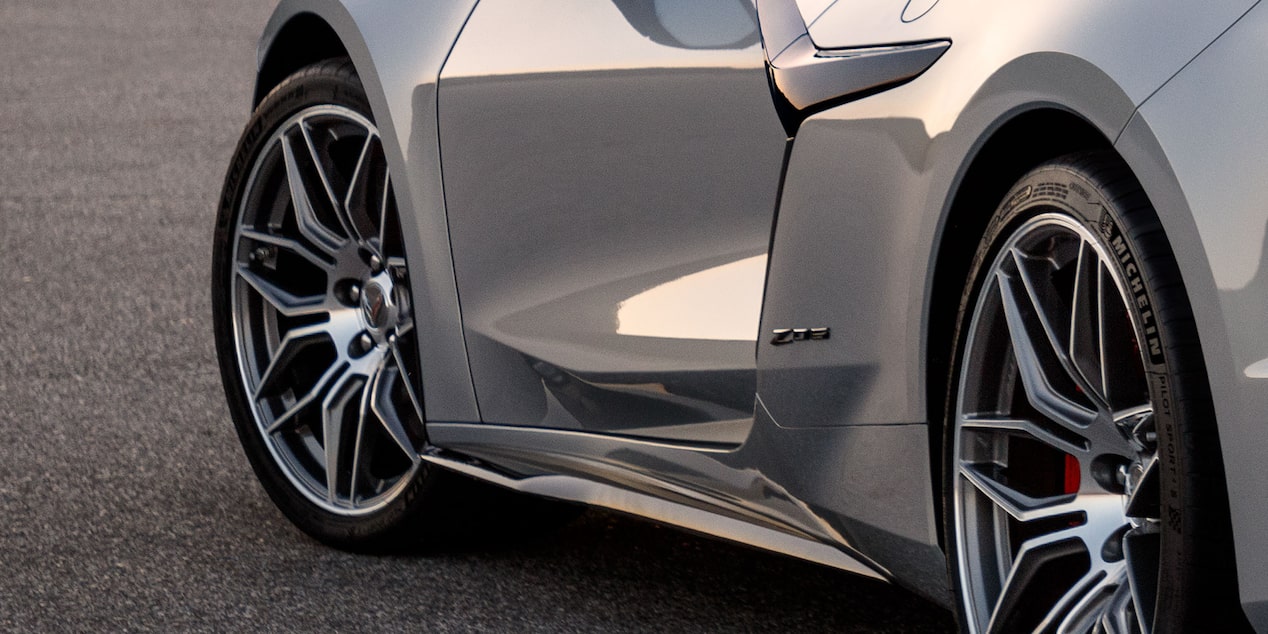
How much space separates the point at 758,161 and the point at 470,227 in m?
0.83

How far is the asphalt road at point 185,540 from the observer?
3385 mm

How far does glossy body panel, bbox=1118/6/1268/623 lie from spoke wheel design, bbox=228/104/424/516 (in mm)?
1885

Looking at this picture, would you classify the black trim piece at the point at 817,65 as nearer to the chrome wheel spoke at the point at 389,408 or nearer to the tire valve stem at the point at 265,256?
the chrome wheel spoke at the point at 389,408

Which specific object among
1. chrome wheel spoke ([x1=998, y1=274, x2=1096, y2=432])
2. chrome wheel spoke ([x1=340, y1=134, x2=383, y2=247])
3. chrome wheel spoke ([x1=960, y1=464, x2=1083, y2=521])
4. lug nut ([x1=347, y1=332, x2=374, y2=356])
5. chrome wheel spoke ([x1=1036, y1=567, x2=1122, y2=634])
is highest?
chrome wheel spoke ([x1=340, y1=134, x2=383, y2=247])

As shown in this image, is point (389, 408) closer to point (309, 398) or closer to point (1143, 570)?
point (309, 398)

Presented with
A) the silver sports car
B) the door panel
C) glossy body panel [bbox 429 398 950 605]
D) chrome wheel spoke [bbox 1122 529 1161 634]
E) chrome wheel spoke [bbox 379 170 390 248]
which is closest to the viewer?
the silver sports car

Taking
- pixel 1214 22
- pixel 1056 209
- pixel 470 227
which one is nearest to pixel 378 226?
pixel 470 227

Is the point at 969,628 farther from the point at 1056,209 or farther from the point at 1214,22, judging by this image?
the point at 1214,22

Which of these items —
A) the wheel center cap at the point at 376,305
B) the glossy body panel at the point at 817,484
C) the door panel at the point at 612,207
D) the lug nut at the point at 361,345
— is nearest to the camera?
the glossy body panel at the point at 817,484

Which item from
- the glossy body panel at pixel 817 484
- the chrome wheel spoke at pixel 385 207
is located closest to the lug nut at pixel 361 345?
the chrome wheel spoke at pixel 385 207

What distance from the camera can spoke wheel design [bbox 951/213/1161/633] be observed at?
2.19m

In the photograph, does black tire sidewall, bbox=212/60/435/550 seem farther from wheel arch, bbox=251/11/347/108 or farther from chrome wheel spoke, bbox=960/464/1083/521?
chrome wheel spoke, bbox=960/464/1083/521

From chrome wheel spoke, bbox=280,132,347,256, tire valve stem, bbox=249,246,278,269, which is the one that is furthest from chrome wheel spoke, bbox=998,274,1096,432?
tire valve stem, bbox=249,246,278,269

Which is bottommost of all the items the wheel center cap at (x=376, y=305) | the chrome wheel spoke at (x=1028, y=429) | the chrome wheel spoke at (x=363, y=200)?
the chrome wheel spoke at (x=1028, y=429)
